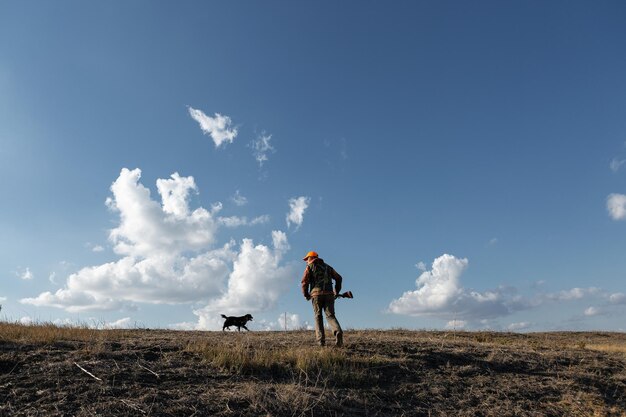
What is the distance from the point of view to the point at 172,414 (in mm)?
7004

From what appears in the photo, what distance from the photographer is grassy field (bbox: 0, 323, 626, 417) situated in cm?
739

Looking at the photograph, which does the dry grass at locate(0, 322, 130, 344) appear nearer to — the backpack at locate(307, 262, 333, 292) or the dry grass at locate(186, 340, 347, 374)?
the dry grass at locate(186, 340, 347, 374)

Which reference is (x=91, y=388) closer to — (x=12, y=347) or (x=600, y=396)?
(x=12, y=347)

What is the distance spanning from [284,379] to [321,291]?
2.74 meters

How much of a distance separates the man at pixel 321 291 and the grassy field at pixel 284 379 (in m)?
0.47

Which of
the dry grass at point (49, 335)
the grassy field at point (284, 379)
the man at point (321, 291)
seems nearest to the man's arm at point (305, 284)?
the man at point (321, 291)

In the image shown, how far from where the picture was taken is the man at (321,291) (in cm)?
1111

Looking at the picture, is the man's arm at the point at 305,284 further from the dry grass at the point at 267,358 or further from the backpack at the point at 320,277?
the dry grass at the point at 267,358

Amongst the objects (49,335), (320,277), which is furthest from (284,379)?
(49,335)

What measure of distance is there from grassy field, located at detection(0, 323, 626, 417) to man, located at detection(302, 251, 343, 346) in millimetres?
467

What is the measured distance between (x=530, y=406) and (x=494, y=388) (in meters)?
0.71

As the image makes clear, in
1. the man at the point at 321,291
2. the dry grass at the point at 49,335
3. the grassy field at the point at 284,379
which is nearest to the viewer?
the grassy field at the point at 284,379

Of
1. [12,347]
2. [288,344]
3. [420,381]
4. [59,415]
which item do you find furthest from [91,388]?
[420,381]

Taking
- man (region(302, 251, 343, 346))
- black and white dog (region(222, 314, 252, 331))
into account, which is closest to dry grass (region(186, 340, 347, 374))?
man (region(302, 251, 343, 346))
